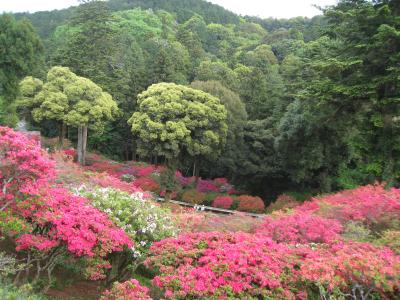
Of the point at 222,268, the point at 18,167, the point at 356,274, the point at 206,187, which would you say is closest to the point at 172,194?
the point at 206,187

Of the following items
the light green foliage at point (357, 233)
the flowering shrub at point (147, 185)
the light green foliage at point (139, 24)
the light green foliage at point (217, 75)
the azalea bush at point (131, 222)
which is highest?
the light green foliage at point (139, 24)

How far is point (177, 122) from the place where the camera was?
2008 centimetres

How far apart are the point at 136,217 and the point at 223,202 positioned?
1414cm

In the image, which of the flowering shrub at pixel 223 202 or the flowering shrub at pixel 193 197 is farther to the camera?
the flowering shrub at pixel 193 197

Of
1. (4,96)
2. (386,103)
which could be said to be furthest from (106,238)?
(4,96)

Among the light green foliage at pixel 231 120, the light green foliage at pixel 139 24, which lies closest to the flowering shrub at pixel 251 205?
the light green foliage at pixel 231 120

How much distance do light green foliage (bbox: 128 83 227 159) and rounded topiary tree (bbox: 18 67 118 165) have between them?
6137mm

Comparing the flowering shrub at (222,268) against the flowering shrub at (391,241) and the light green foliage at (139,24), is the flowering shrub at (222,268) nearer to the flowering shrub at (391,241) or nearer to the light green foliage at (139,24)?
the flowering shrub at (391,241)

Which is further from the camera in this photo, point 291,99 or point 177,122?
point 291,99

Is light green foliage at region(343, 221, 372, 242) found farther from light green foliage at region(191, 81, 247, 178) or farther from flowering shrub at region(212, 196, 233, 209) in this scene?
light green foliage at region(191, 81, 247, 178)

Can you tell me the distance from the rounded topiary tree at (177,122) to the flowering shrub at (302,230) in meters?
11.4

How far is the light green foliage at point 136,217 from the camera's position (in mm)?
8283

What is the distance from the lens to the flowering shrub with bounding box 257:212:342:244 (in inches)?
324

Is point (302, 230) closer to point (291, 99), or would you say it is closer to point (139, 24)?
point (291, 99)
